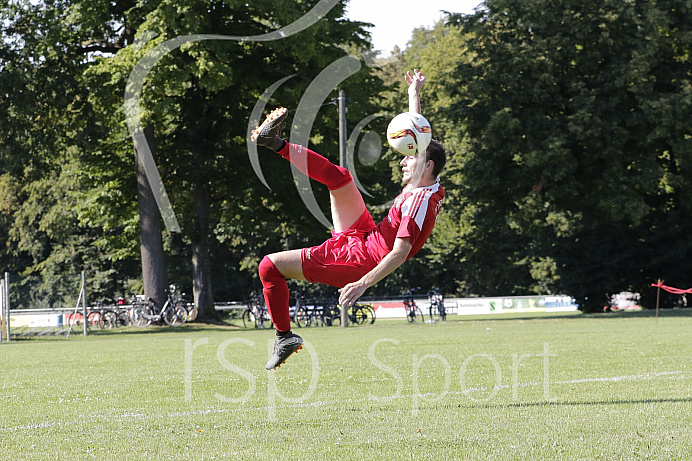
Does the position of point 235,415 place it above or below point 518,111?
below

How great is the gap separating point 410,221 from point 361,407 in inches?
84.7

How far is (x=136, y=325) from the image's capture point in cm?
3023

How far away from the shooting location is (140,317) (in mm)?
29891

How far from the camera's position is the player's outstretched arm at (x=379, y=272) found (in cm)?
567

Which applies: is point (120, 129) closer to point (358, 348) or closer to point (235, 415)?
point (358, 348)

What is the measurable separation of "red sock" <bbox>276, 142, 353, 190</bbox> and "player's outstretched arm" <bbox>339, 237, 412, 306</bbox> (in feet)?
2.89

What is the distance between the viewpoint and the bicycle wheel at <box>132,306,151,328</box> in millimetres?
29641

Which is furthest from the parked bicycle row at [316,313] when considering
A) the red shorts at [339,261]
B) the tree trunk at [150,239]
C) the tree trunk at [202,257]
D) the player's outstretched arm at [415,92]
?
the red shorts at [339,261]

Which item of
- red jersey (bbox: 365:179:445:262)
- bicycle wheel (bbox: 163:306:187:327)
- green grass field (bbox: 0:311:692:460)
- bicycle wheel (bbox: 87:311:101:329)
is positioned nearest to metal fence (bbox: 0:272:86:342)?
bicycle wheel (bbox: 163:306:187:327)

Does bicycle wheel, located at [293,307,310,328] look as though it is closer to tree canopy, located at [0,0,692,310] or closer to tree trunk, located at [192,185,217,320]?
tree trunk, located at [192,185,217,320]

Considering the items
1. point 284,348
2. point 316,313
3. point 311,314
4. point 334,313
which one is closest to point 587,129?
point 334,313

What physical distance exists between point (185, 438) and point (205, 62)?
21.4 m

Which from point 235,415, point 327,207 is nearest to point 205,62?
point 327,207

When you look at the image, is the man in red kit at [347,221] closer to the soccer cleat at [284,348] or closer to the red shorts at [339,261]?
the red shorts at [339,261]
